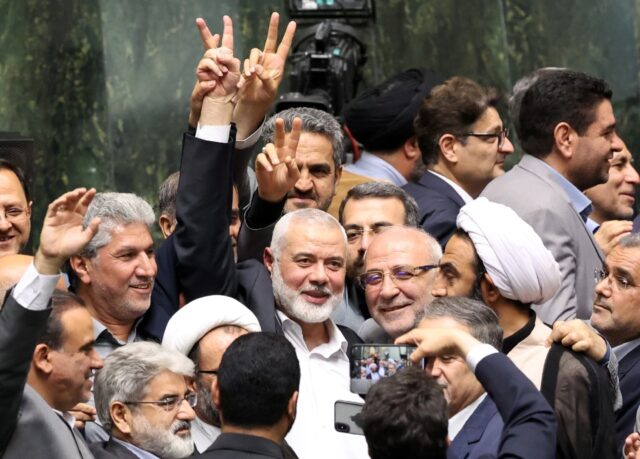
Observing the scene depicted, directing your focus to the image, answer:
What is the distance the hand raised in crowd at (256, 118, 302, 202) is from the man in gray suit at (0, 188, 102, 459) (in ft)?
3.60

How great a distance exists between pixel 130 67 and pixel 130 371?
12.2ft

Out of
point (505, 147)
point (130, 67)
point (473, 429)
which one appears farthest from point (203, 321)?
point (130, 67)

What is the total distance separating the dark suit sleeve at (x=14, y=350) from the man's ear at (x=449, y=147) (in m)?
2.52

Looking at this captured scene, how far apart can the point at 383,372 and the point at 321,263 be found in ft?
3.00

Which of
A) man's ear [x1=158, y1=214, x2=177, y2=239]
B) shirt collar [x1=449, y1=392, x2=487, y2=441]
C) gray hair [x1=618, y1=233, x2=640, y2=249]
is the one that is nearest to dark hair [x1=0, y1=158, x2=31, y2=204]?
man's ear [x1=158, y1=214, x2=177, y2=239]

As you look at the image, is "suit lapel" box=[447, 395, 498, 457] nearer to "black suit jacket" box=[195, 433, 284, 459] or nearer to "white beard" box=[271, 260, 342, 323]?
"black suit jacket" box=[195, 433, 284, 459]

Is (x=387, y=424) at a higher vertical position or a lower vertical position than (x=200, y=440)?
higher

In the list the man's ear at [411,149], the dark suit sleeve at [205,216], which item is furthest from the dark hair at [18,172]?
the man's ear at [411,149]

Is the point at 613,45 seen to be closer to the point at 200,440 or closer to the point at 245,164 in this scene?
the point at 245,164

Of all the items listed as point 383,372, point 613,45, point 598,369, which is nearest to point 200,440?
point 383,372

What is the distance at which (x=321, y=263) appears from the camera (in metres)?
5.79

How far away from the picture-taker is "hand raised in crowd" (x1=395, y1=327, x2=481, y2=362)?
4711mm

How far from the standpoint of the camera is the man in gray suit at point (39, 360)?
4.51 meters

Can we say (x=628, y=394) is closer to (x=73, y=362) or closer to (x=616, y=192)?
(x=73, y=362)
